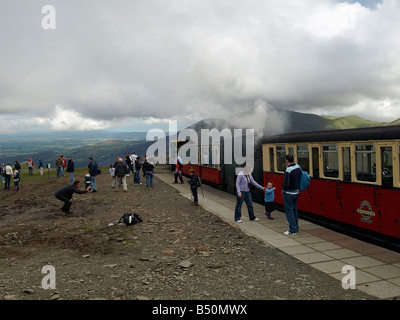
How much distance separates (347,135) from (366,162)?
919 mm

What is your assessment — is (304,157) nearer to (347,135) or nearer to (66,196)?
(347,135)

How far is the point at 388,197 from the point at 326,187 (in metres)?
2.29

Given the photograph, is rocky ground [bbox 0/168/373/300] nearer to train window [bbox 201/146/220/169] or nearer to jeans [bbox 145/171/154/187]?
train window [bbox 201/146/220/169]

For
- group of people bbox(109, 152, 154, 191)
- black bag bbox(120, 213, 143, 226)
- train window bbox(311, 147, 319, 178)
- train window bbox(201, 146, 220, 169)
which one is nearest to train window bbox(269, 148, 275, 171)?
train window bbox(311, 147, 319, 178)

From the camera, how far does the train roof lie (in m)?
7.52

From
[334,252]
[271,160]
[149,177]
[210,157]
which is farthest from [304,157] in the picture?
[149,177]

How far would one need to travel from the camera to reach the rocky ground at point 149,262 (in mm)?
5684

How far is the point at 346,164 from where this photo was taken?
895cm

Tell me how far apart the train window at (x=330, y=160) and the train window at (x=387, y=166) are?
1.54 m

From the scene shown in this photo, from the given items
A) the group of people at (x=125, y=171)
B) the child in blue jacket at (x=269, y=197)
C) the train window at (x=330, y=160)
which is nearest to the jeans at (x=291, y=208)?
the train window at (x=330, y=160)

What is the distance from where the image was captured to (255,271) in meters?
6.66

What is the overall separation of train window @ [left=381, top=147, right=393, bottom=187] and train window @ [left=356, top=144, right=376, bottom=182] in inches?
10.3

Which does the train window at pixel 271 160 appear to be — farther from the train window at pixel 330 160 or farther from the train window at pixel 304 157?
the train window at pixel 330 160
